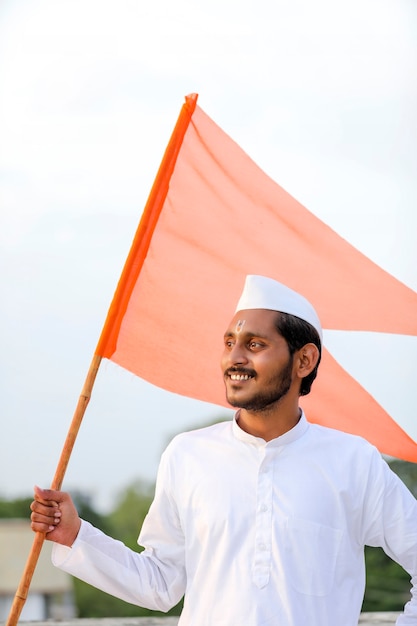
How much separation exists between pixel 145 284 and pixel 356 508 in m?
0.97

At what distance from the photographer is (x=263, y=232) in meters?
3.24

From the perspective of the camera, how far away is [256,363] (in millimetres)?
2551

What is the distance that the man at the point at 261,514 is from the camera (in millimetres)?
2461

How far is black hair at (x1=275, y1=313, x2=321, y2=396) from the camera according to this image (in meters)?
2.63

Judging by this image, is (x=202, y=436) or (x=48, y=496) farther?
(x=202, y=436)

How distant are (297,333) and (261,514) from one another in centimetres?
44

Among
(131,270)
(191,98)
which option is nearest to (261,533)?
(131,270)

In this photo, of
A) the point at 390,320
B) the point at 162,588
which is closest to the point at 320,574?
the point at 162,588

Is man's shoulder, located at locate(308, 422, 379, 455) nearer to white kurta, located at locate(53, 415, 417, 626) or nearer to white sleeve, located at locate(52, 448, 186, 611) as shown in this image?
white kurta, located at locate(53, 415, 417, 626)

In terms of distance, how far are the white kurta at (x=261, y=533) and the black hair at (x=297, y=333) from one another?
112 millimetres

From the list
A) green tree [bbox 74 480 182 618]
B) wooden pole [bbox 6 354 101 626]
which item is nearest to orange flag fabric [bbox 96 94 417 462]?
wooden pole [bbox 6 354 101 626]

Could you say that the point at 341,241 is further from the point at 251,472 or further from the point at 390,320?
the point at 251,472

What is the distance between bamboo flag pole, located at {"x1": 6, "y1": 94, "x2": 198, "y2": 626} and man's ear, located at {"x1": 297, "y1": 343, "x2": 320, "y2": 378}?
514 mm

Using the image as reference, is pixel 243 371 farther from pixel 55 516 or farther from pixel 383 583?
pixel 383 583
